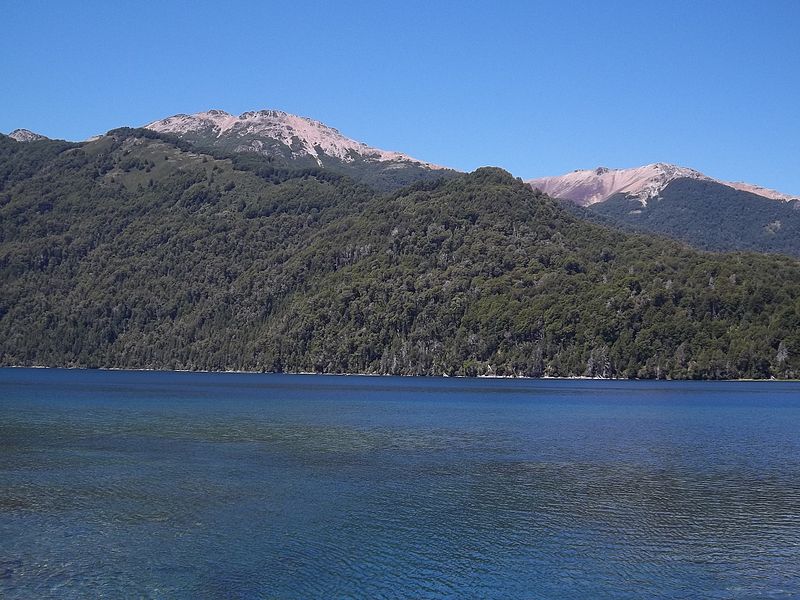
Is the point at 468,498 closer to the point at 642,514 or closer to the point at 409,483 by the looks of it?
the point at 409,483

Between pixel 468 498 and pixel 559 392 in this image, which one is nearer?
pixel 468 498

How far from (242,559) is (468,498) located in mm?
17358

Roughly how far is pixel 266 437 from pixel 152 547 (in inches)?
1701

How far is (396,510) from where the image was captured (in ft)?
148

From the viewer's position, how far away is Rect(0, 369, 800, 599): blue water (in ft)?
106

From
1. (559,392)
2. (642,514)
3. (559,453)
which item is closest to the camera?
(642,514)

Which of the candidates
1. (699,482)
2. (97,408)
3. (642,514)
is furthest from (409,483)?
(97,408)

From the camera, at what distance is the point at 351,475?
56.5 m

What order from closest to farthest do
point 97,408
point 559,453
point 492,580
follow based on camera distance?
point 492,580, point 559,453, point 97,408

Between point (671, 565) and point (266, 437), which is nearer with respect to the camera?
point (671, 565)

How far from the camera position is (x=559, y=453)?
69625mm

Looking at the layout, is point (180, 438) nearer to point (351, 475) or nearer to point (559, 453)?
point (351, 475)

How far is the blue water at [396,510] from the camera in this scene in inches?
1275

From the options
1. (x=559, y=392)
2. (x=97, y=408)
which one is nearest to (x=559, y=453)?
(x=97, y=408)
